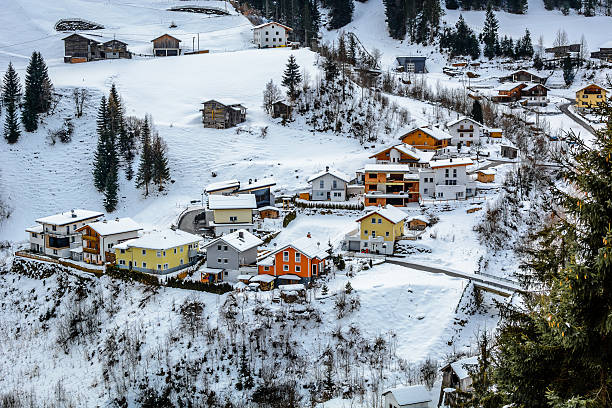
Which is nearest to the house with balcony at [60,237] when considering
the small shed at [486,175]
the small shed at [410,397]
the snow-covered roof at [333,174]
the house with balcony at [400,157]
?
the snow-covered roof at [333,174]

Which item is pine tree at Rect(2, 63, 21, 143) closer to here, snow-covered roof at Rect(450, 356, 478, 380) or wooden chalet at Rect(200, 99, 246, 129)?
wooden chalet at Rect(200, 99, 246, 129)

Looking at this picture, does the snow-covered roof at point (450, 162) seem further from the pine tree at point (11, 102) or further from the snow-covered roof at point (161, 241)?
the pine tree at point (11, 102)

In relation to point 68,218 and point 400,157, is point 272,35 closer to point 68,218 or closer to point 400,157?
point 400,157

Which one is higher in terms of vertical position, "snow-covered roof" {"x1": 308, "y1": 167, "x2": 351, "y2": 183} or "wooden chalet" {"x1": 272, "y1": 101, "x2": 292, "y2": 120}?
"wooden chalet" {"x1": 272, "y1": 101, "x2": 292, "y2": 120}

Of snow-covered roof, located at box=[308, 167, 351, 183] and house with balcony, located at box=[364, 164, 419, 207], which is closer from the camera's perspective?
house with balcony, located at box=[364, 164, 419, 207]

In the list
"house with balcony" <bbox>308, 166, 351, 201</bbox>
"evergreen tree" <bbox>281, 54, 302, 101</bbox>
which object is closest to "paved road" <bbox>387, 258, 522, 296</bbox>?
"house with balcony" <bbox>308, 166, 351, 201</bbox>

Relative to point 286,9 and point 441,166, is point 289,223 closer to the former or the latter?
point 441,166

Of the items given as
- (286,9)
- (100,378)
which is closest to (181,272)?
(100,378)
